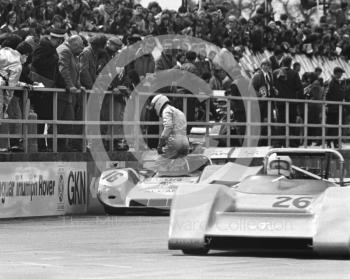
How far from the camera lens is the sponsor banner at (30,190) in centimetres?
1791

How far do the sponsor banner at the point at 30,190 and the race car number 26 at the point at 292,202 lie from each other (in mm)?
7030

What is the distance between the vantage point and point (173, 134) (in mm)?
19438

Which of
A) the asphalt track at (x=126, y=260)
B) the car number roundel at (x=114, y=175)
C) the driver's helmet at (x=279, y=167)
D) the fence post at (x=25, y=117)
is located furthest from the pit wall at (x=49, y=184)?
the driver's helmet at (x=279, y=167)

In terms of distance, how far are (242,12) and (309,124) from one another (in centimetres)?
877

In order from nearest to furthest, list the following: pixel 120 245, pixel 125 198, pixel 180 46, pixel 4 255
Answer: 1. pixel 4 255
2. pixel 120 245
3. pixel 125 198
4. pixel 180 46

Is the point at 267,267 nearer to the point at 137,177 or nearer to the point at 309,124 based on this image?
the point at 137,177

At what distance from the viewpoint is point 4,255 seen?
11.4 metres

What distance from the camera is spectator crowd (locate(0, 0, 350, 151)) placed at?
18.8 m

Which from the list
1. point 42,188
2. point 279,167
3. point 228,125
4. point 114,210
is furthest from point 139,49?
point 279,167

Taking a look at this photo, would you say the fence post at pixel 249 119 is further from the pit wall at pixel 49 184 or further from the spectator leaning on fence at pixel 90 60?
the spectator leaning on fence at pixel 90 60

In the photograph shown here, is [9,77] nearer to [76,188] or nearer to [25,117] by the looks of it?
[25,117]

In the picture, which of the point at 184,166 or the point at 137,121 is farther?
the point at 137,121

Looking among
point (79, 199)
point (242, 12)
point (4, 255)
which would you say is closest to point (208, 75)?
point (79, 199)

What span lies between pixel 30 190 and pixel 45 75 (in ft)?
6.91
